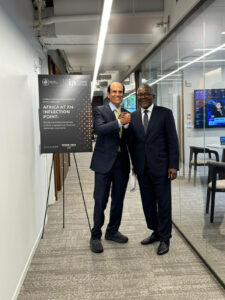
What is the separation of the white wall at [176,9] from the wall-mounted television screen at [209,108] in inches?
31.4

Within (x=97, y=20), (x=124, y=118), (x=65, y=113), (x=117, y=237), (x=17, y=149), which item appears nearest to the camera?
(x=17, y=149)

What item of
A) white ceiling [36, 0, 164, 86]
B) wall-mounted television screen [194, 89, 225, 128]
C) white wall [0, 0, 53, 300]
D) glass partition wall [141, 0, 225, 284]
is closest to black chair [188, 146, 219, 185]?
glass partition wall [141, 0, 225, 284]

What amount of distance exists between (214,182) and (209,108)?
2.09ft

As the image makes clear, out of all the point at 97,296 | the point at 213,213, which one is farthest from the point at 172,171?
the point at 97,296

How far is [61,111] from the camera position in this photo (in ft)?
10.2

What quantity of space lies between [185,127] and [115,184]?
1006 mm

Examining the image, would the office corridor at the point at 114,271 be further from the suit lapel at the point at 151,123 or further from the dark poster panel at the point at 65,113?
the suit lapel at the point at 151,123

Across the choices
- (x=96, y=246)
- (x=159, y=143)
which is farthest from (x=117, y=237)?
(x=159, y=143)

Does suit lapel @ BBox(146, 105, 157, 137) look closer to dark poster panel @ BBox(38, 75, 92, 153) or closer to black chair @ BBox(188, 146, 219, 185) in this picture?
black chair @ BBox(188, 146, 219, 185)

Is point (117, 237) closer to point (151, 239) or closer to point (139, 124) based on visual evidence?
point (151, 239)

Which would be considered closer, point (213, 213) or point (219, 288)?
point (219, 288)

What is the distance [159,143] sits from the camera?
281 cm

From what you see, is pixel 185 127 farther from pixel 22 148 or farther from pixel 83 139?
pixel 22 148

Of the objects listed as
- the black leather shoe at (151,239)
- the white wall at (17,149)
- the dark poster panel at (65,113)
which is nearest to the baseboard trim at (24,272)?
the white wall at (17,149)
